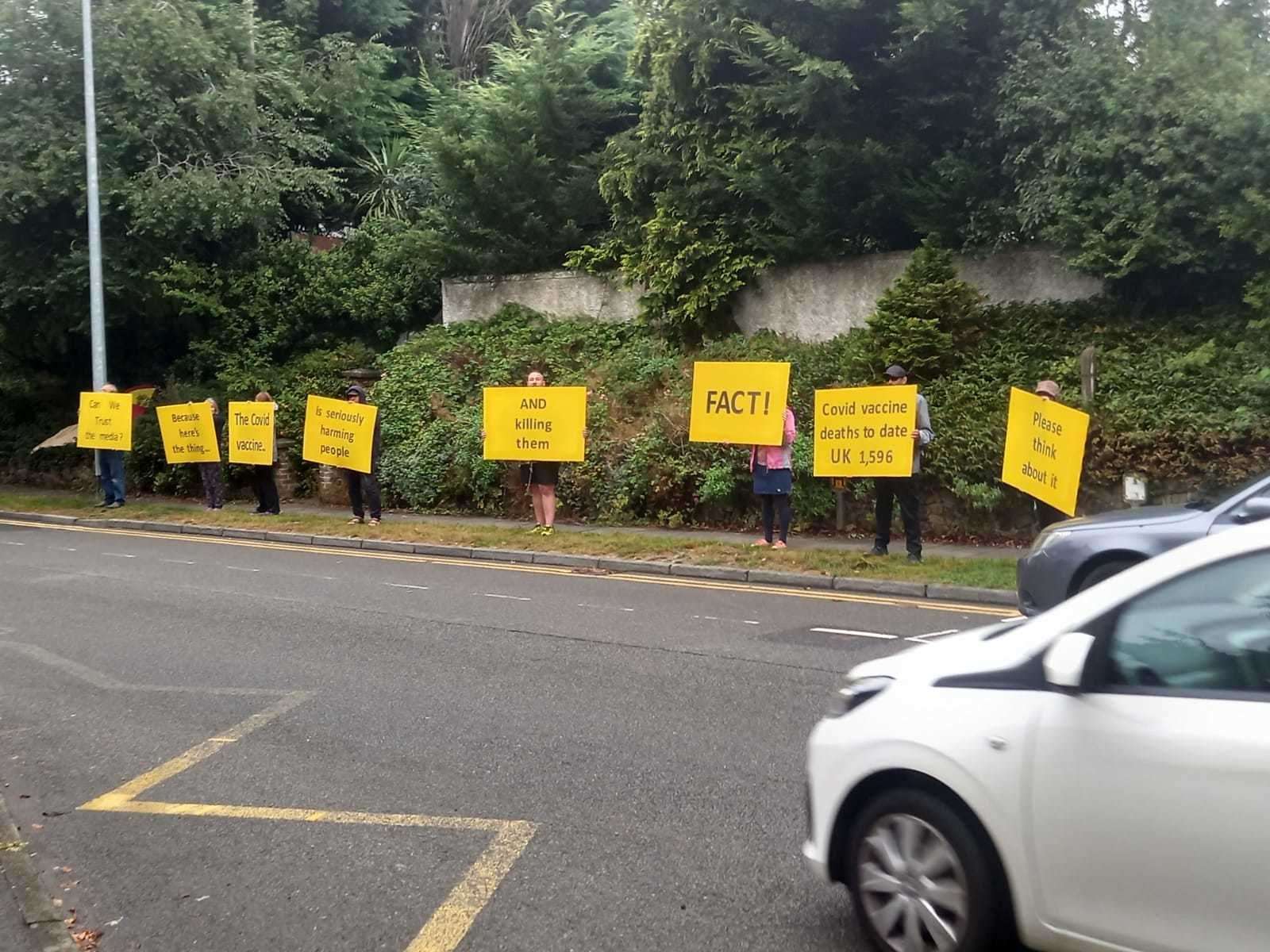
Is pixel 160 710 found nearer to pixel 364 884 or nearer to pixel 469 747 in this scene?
pixel 469 747

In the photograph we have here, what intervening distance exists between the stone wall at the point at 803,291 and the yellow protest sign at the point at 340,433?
19.5 feet

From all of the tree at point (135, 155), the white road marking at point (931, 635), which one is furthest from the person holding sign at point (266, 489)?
the white road marking at point (931, 635)

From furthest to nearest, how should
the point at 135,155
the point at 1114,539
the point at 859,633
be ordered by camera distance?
the point at 135,155, the point at 859,633, the point at 1114,539

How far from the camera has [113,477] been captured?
20.4 metres

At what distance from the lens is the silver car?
7.52m

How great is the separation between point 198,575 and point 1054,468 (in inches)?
343

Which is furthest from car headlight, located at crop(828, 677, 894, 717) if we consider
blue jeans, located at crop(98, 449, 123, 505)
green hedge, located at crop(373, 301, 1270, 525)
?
blue jeans, located at crop(98, 449, 123, 505)

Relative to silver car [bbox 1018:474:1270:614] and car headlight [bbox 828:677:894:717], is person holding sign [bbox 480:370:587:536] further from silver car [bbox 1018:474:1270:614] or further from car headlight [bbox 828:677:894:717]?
car headlight [bbox 828:677:894:717]

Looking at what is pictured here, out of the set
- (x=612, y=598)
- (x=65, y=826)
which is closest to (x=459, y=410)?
(x=612, y=598)

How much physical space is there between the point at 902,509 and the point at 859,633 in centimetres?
365

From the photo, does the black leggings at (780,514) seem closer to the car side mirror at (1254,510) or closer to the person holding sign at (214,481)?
the car side mirror at (1254,510)

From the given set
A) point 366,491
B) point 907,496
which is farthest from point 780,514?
point 366,491

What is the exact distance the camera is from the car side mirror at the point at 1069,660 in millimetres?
3252

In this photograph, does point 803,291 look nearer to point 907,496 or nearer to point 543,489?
point 543,489
